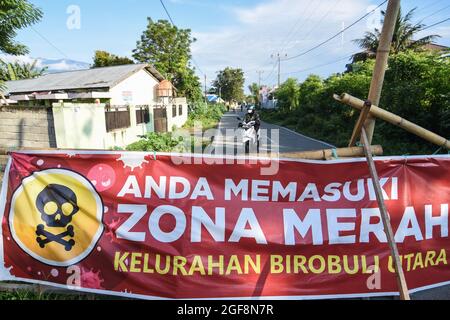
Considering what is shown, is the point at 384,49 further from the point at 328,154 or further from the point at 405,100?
the point at 405,100

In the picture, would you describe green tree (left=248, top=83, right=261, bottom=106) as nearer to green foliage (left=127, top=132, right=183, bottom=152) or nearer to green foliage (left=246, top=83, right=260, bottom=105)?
green foliage (left=246, top=83, right=260, bottom=105)

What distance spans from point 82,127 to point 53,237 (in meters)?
6.46

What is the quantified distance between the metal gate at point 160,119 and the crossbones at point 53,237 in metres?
15.0

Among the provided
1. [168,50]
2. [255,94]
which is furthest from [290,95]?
[255,94]

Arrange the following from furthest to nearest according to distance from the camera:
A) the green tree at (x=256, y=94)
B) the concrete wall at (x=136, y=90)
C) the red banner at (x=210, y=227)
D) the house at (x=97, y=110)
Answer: the green tree at (x=256, y=94) < the concrete wall at (x=136, y=90) < the house at (x=97, y=110) < the red banner at (x=210, y=227)

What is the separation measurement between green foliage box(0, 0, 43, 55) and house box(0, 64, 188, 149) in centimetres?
173

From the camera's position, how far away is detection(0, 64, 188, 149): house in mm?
7980

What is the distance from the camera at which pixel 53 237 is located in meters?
2.84

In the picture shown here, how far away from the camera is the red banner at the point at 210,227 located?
2756 mm

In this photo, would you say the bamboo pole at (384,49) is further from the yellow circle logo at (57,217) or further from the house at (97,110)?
the house at (97,110)

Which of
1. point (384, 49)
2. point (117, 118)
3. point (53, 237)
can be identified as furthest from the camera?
point (117, 118)

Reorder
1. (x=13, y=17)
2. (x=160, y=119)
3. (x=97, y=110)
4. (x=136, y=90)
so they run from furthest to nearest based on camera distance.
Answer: (x=136, y=90), (x=160, y=119), (x=97, y=110), (x=13, y=17)

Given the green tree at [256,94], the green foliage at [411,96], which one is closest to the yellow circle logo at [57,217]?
the green foliage at [411,96]

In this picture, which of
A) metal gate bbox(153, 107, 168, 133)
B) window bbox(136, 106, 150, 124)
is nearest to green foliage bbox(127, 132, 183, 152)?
window bbox(136, 106, 150, 124)
